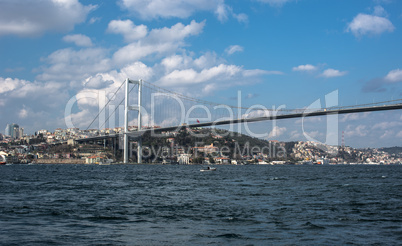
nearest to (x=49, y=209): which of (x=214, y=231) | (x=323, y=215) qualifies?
(x=214, y=231)

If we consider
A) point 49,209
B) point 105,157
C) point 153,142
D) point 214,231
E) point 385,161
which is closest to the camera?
point 214,231

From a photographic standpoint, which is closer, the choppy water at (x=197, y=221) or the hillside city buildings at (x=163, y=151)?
the choppy water at (x=197, y=221)

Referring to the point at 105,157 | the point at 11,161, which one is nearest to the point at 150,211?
the point at 105,157

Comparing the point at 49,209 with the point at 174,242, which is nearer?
the point at 174,242

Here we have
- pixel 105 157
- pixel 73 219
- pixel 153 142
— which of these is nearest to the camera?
pixel 73 219

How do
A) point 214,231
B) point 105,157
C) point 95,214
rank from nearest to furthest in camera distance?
1. point 214,231
2. point 95,214
3. point 105,157

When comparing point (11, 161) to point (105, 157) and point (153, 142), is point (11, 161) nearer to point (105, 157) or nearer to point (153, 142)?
point (105, 157)

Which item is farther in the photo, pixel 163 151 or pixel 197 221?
pixel 163 151

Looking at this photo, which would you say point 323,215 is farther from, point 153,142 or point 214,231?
point 153,142

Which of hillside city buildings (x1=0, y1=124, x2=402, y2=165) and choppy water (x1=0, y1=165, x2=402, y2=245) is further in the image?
hillside city buildings (x1=0, y1=124, x2=402, y2=165)
